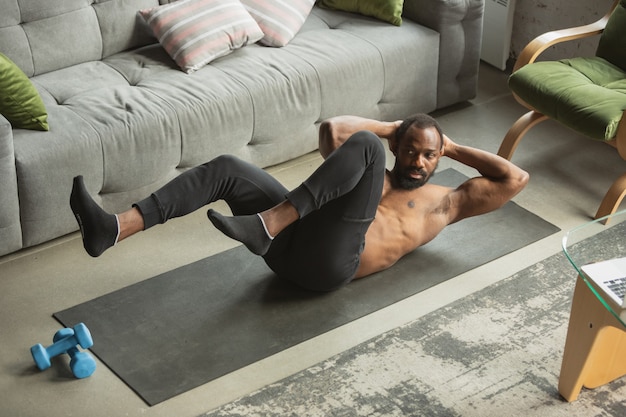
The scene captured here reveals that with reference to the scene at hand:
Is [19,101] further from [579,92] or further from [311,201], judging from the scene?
[579,92]

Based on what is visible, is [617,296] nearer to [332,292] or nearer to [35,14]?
[332,292]

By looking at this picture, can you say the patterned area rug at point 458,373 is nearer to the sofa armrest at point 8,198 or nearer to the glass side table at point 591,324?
the glass side table at point 591,324

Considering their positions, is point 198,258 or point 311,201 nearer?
point 311,201

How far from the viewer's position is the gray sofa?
3.49 metres

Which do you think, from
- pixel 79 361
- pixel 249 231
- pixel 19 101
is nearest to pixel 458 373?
pixel 249 231

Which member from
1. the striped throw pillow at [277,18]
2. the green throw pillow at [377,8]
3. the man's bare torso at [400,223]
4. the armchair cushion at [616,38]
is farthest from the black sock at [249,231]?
the armchair cushion at [616,38]

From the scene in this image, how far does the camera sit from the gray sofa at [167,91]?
11.5 ft

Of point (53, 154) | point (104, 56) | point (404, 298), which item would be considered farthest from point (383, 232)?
point (104, 56)

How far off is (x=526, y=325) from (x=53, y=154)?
5.71 ft

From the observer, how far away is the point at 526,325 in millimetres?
3248

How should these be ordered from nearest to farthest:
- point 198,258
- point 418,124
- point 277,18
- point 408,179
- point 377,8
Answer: point 418,124 → point 408,179 → point 198,258 → point 277,18 → point 377,8

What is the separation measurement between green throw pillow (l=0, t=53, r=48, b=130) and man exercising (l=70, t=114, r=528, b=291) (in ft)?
2.39

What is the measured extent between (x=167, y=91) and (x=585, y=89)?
1.65 m

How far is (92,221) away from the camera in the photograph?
2.84 meters
